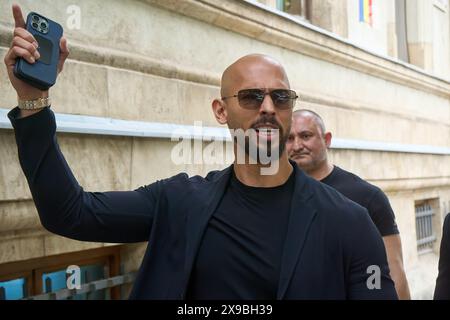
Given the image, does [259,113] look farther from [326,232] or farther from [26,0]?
[26,0]

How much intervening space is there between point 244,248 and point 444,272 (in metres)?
1.02

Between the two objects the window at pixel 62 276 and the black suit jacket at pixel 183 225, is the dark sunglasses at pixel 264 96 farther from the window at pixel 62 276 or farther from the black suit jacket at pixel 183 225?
the window at pixel 62 276

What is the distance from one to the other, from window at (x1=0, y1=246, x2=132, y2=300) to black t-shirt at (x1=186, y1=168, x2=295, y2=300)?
69.5 inches

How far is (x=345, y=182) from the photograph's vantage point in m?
3.75

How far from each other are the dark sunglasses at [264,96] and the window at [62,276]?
1.89 metres

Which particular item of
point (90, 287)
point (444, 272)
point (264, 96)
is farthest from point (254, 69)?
point (90, 287)

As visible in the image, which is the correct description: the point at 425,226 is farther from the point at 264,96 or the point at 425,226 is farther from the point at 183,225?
the point at 183,225

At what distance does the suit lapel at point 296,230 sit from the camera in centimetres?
176

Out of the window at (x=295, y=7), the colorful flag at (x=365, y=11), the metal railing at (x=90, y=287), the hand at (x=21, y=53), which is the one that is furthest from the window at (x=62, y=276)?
the colorful flag at (x=365, y=11)

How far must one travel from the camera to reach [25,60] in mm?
1730

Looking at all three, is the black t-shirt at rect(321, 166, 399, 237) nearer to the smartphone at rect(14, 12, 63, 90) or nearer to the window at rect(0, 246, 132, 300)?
the window at rect(0, 246, 132, 300)

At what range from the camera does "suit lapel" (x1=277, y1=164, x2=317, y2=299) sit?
176cm

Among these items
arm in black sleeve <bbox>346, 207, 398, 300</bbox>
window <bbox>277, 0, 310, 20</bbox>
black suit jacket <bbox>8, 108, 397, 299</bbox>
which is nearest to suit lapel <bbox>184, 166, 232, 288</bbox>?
black suit jacket <bbox>8, 108, 397, 299</bbox>
